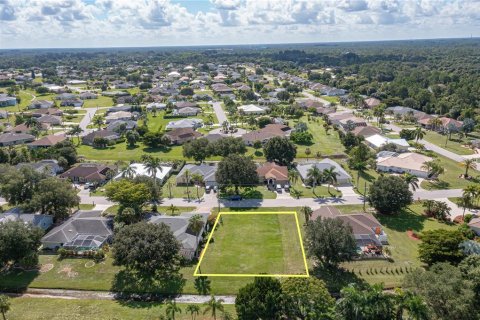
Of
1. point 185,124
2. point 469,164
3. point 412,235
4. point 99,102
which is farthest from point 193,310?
point 99,102

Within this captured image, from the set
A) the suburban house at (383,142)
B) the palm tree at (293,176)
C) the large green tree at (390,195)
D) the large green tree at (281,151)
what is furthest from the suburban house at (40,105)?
the large green tree at (390,195)

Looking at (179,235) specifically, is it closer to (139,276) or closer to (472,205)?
(139,276)

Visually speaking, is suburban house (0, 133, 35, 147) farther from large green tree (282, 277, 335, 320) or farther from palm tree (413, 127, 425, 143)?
palm tree (413, 127, 425, 143)

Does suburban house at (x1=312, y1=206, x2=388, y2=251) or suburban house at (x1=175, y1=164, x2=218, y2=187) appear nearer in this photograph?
suburban house at (x1=312, y1=206, x2=388, y2=251)

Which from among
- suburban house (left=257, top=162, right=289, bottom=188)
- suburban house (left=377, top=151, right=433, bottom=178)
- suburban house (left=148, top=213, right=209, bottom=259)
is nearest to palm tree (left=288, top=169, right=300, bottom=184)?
suburban house (left=257, top=162, right=289, bottom=188)

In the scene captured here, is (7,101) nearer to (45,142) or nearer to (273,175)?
(45,142)

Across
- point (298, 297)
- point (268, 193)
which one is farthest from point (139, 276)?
point (268, 193)
